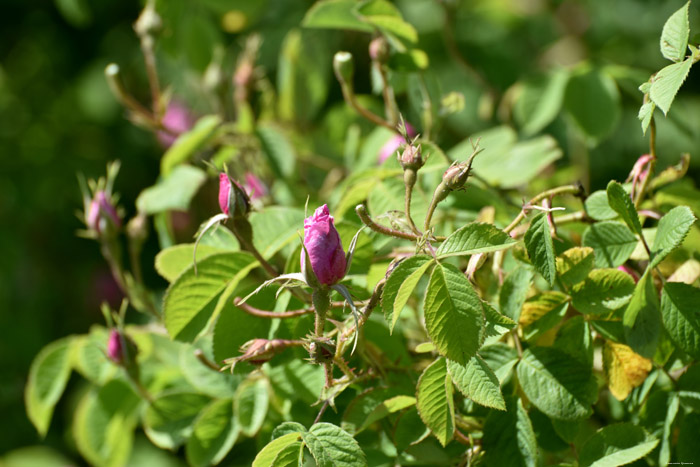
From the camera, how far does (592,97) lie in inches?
43.4

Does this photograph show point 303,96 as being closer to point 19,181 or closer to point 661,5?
point 19,181

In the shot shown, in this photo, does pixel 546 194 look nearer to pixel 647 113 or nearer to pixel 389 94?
pixel 647 113

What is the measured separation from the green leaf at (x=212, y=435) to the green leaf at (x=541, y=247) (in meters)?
0.39

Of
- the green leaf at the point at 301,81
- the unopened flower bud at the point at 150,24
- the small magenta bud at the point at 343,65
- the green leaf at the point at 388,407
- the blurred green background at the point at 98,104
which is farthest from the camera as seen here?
the blurred green background at the point at 98,104

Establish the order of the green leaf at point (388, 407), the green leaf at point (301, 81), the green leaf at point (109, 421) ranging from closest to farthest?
the green leaf at point (388, 407) → the green leaf at point (109, 421) → the green leaf at point (301, 81)

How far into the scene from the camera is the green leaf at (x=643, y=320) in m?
0.61

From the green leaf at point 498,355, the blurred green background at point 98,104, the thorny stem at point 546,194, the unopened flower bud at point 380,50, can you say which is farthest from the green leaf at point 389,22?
the blurred green background at point 98,104

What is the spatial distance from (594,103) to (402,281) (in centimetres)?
66

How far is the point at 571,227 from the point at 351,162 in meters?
0.42

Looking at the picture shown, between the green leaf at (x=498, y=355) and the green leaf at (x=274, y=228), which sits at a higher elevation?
the green leaf at (x=274, y=228)

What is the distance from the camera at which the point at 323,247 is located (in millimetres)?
557

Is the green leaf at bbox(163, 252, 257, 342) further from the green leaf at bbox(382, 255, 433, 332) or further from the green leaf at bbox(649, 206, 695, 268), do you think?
the green leaf at bbox(649, 206, 695, 268)

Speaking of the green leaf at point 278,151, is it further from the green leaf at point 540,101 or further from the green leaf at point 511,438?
the green leaf at point 511,438

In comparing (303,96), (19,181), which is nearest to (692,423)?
(303,96)
